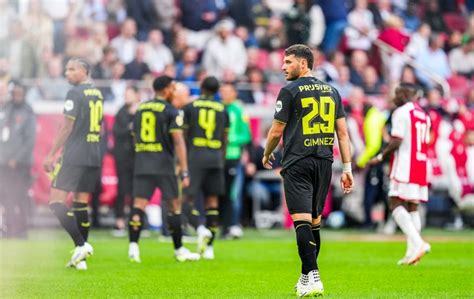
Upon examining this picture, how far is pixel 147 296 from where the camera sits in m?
10.6

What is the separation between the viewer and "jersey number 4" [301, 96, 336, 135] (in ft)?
35.7

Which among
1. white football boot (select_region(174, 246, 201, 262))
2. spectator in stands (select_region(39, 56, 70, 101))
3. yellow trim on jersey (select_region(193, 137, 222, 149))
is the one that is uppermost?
spectator in stands (select_region(39, 56, 70, 101))

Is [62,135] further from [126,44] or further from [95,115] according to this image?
[126,44]

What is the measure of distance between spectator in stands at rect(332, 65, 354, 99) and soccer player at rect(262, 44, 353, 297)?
532 inches

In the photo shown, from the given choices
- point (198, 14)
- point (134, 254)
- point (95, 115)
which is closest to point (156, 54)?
point (198, 14)

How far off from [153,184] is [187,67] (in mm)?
9268

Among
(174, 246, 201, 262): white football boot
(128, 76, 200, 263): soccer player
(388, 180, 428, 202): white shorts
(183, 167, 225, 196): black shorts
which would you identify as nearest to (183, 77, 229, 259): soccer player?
(183, 167, 225, 196): black shorts

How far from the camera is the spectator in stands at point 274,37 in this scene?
26.6 m

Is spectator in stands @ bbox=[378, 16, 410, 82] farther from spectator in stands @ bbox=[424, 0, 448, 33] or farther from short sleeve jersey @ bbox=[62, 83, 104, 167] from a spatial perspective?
short sleeve jersey @ bbox=[62, 83, 104, 167]

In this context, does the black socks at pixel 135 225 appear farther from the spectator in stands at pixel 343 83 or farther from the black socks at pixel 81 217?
the spectator in stands at pixel 343 83

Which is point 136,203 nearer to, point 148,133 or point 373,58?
point 148,133

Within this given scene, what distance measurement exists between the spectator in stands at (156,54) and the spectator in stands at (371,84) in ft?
14.3

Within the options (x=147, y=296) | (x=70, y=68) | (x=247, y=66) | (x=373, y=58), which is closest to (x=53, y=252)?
(x=70, y=68)

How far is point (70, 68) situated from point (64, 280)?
296cm
